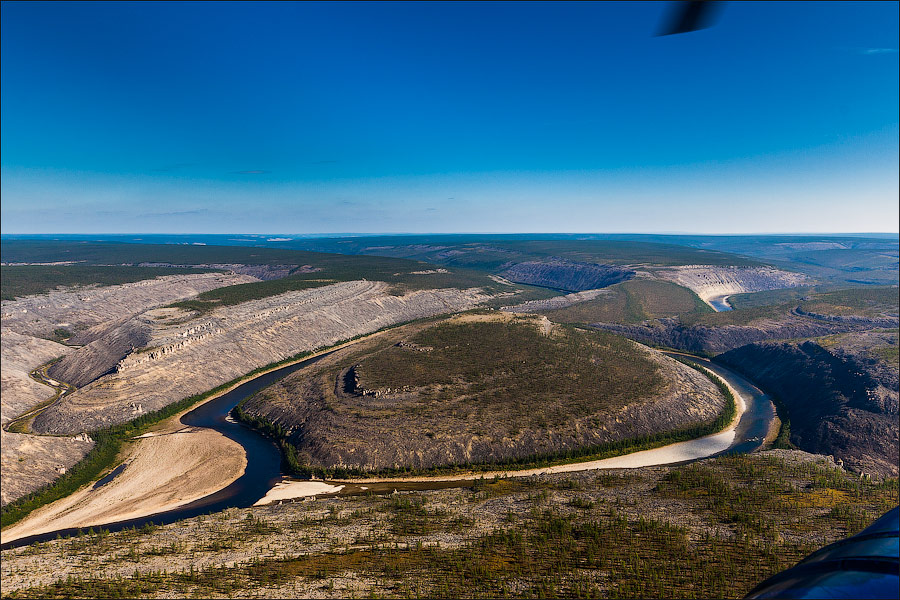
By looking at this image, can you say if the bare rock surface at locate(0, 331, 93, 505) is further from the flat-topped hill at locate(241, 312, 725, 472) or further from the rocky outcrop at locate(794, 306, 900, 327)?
the rocky outcrop at locate(794, 306, 900, 327)

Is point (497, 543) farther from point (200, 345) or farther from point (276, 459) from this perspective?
point (200, 345)

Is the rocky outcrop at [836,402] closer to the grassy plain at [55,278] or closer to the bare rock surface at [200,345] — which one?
the bare rock surface at [200,345]

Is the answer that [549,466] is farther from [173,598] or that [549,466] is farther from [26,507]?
[26,507]

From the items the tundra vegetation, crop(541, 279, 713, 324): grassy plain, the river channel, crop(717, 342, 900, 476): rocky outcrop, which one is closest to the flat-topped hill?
the river channel

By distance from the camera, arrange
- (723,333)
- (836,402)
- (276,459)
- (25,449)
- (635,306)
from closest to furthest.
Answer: (25,449), (276,459), (836,402), (723,333), (635,306)

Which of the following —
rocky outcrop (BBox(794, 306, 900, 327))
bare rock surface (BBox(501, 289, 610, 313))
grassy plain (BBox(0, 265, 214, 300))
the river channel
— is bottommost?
the river channel

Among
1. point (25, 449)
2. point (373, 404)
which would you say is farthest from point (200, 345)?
point (373, 404)
